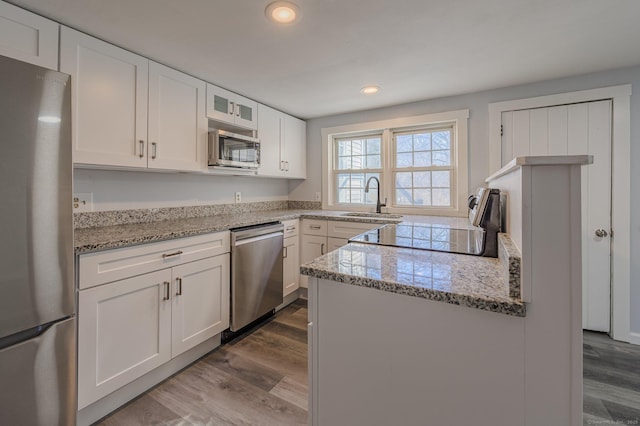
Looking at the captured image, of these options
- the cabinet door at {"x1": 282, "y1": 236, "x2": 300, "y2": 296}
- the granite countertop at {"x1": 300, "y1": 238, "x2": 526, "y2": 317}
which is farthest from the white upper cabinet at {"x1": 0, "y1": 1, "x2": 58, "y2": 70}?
the cabinet door at {"x1": 282, "y1": 236, "x2": 300, "y2": 296}

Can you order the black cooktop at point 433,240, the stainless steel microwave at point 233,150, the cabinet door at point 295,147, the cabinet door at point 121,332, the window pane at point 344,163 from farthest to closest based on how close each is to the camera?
the window pane at point 344,163 → the cabinet door at point 295,147 → the stainless steel microwave at point 233,150 → the cabinet door at point 121,332 → the black cooktop at point 433,240

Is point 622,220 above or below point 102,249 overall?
above

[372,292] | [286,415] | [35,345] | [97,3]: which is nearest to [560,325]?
[372,292]

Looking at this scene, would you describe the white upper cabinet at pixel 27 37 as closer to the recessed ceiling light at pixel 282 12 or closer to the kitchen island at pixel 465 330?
the recessed ceiling light at pixel 282 12

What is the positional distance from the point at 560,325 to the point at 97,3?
2.28m

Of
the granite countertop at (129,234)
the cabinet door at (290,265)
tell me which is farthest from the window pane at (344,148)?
the granite countertop at (129,234)

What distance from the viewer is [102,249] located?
1393mm

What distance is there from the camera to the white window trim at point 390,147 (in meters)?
2.71

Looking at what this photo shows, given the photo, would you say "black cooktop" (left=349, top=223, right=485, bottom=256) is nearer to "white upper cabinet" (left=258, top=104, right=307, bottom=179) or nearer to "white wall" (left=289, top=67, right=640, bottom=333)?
"white wall" (left=289, top=67, right=640, bottom=333)

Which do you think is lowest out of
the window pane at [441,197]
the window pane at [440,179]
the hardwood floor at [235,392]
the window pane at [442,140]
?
the hardwood floor at [235,392]

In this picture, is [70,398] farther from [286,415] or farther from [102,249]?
[286,415]

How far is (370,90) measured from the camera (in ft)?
8.39

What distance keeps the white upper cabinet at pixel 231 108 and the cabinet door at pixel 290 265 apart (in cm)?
124

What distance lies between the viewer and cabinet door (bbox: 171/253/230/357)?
1.77 m
